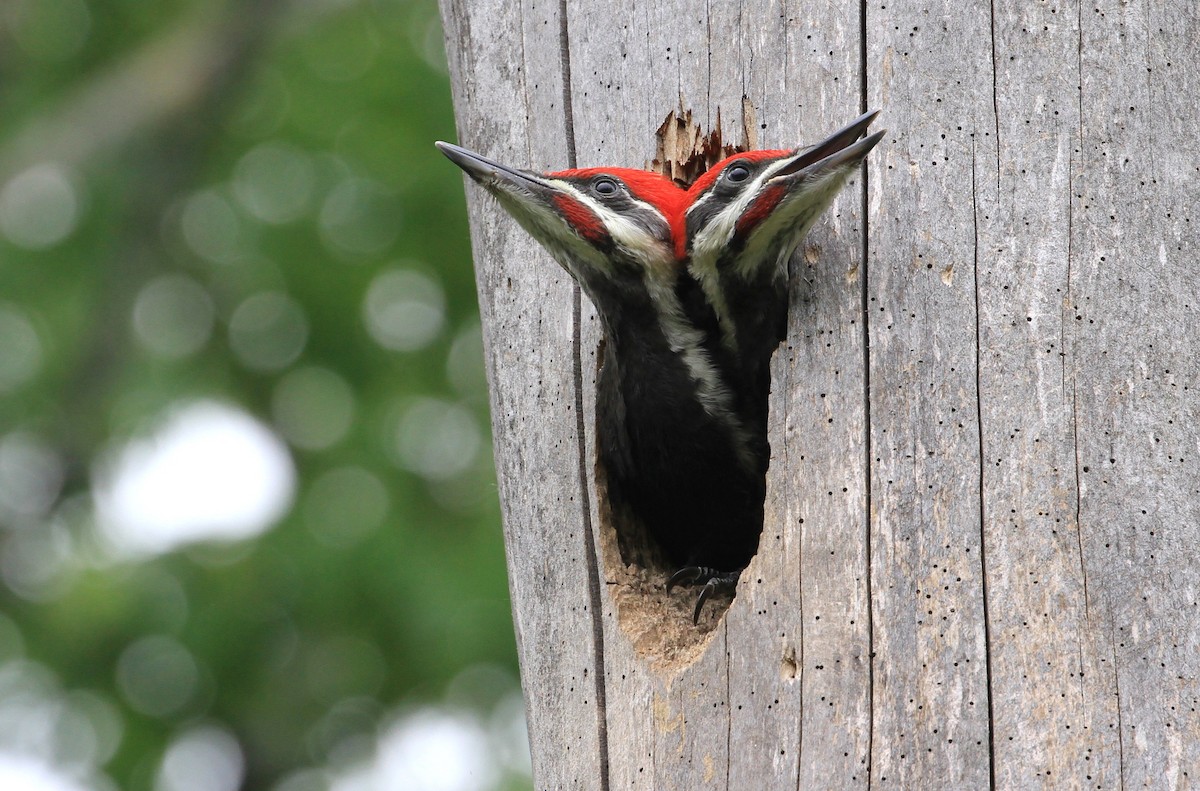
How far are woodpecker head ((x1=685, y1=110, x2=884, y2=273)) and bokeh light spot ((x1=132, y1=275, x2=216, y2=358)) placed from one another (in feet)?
19.4

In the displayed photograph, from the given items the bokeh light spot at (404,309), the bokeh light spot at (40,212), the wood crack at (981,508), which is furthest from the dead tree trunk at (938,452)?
the bokeh light spot at (40,212)

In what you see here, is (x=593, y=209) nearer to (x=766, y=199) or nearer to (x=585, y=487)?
(x=766, y=199)

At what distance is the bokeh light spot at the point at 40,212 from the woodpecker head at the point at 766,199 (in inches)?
235

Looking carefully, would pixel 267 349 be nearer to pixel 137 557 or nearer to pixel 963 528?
pixel 137 557

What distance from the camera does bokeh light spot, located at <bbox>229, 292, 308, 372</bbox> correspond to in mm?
8461

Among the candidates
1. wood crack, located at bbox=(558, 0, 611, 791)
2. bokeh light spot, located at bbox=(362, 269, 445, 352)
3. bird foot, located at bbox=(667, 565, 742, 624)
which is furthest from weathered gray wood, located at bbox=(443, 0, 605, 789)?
bokeh light spot, located at bbox=(362, 269, 445, 352)

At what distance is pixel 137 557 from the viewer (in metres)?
7.86

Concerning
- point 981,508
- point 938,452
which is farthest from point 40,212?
point 981,508

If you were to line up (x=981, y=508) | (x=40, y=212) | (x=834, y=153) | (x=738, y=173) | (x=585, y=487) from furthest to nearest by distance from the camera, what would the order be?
1. (x=40, y=212)
2. (x=585, y=487)
3. (x=738, y=173)
4. (x=834, y=153)
5. (x=981, y=508)

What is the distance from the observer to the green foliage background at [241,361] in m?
7.74

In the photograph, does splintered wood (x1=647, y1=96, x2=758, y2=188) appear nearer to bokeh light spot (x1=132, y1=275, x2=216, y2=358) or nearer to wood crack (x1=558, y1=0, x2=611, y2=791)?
wood crack (x1=558, y1=0, x2=611, y2=791)

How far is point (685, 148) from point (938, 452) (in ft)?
3.41

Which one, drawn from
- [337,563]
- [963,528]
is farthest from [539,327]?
[337,563]

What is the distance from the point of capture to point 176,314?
8594 mm
